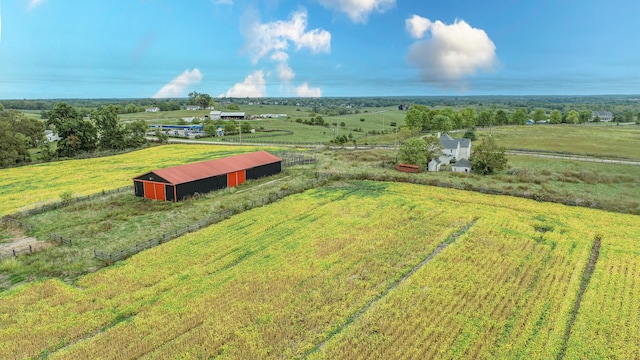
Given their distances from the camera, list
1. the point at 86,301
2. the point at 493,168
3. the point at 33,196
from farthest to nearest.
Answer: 1. the point at 493,168
2. the point at 33,196
3. the point at 86,301

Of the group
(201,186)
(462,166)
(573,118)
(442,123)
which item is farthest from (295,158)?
(573,118)

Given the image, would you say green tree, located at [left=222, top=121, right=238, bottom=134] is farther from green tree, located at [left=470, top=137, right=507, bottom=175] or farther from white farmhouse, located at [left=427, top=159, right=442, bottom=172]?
green tree, located at [left=470, top=137, right=507, bottom=175]

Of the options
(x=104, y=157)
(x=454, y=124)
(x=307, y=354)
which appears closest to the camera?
(x=307, y=354)

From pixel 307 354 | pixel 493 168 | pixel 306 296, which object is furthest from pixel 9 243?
pixel 493 168

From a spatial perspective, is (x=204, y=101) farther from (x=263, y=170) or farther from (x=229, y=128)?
(x=263, y=170)

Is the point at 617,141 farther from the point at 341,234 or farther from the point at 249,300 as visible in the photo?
the point at 249,300
